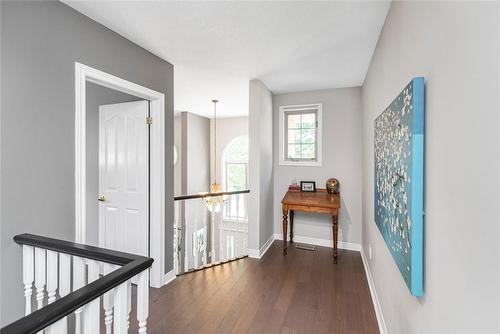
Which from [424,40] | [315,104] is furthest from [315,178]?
[424,40]

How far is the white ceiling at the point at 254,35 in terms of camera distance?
1.69 metres

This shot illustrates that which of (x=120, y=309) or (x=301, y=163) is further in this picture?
(x=301, y=163)

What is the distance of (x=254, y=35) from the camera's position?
205 centimetres

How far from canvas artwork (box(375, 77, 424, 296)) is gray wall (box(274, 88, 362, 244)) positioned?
2.14m

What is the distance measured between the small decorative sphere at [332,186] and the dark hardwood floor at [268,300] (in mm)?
1008

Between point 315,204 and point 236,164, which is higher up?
point 236,164

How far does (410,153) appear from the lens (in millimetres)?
1079

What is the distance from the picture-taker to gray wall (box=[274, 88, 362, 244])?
355 cm

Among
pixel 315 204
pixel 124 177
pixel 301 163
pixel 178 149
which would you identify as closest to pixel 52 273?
pixel 124 177

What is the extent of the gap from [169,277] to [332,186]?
2.56 m

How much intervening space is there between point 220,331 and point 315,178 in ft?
8.51

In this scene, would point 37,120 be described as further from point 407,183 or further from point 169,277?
point 407,183

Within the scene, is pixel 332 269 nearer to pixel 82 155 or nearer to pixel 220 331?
pixel 220 331

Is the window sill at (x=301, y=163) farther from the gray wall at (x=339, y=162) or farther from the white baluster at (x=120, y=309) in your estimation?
the white baluster at (x=120, y=309)
